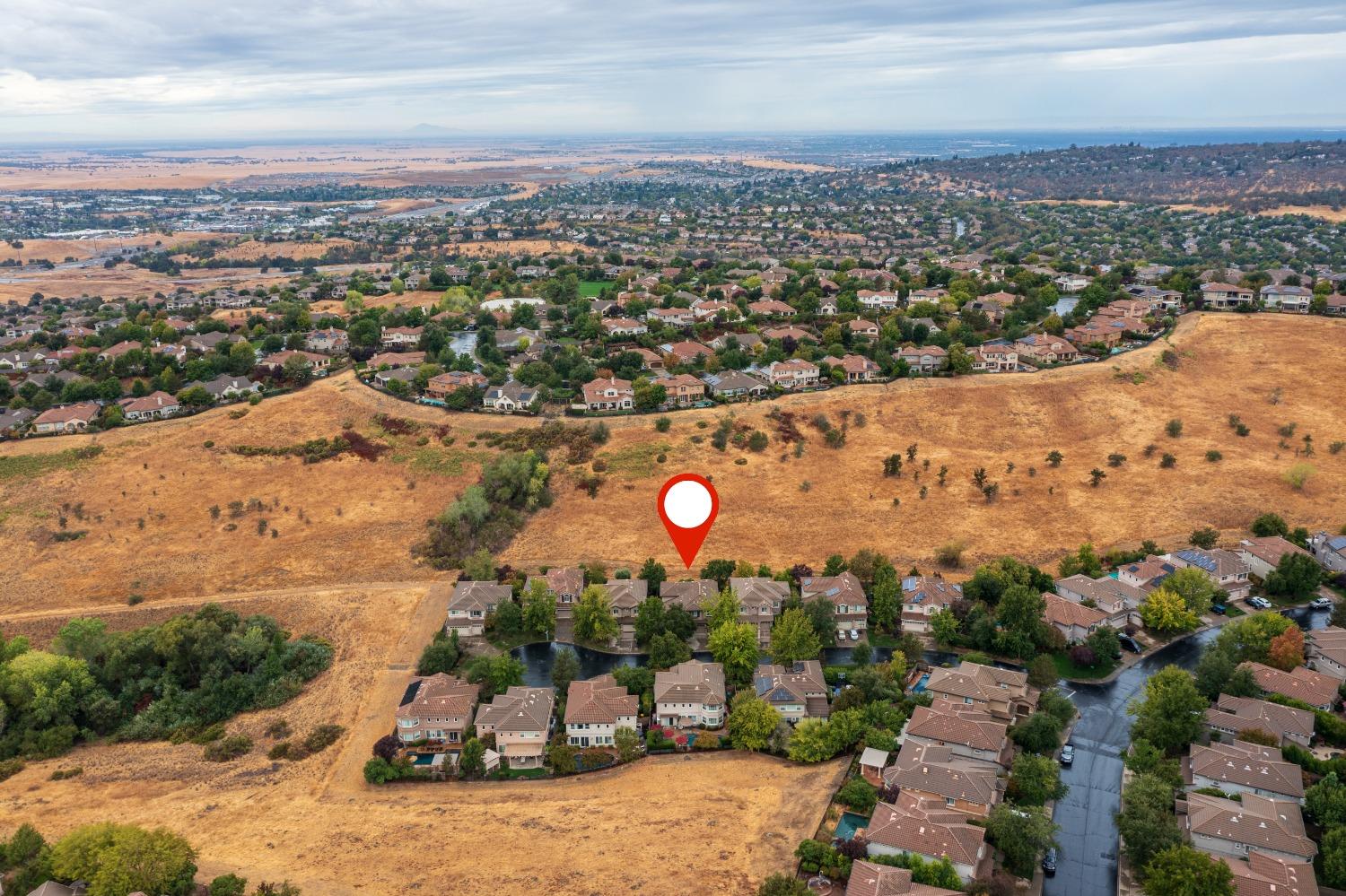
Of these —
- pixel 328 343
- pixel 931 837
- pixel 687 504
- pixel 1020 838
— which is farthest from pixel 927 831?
pixel 328 343

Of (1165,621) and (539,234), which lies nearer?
(1165,621)

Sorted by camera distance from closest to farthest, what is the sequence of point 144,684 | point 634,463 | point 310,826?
point 310,826, point 144,684, point 634,463

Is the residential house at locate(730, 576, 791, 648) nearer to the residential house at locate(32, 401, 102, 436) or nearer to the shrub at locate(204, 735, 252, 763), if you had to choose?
the shrub at locate(204, 735, 252, 763)

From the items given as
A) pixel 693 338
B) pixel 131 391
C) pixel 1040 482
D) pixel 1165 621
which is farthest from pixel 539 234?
pixel 1165 621

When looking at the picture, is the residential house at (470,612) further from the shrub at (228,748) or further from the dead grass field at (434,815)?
the shrub at (228,748)

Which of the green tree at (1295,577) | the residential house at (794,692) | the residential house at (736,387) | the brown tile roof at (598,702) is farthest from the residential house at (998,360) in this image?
the brown tile roof at (598,702)

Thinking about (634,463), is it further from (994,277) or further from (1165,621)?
(994,277)
